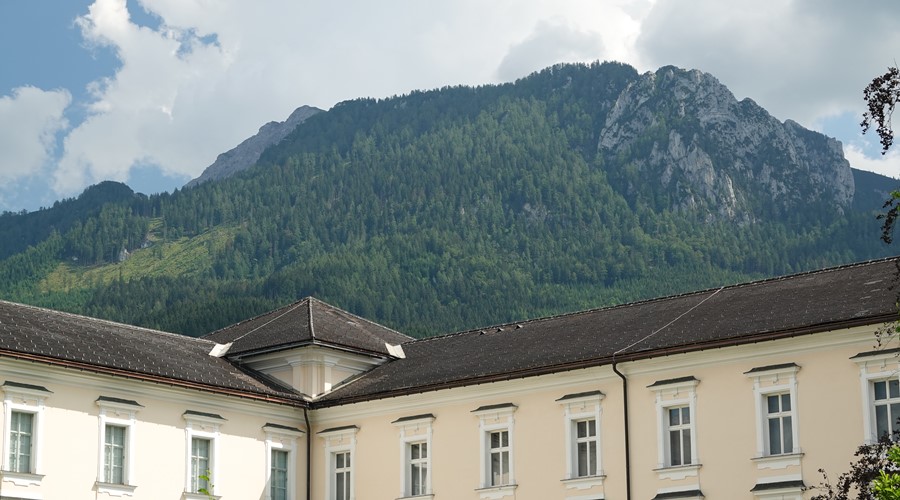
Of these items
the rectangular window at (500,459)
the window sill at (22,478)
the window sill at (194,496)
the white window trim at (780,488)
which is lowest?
the white window trim at (780,488)

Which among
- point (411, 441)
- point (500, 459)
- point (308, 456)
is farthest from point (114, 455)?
point (500, 459)

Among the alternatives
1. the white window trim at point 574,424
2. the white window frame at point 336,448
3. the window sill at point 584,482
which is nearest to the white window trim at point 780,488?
the window sill at point 584,482

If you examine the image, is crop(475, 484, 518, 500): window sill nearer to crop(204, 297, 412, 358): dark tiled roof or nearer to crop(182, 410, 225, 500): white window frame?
crop(182, 410, 225, 500): white window frame

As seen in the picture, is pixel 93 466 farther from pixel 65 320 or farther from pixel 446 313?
pixel 446 313

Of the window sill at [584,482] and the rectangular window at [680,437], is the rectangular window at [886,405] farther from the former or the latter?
the window sill at [584,482]

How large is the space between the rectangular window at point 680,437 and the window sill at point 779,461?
2172 millimetres

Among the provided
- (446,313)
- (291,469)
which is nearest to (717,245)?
(446,313)

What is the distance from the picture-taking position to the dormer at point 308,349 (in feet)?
141

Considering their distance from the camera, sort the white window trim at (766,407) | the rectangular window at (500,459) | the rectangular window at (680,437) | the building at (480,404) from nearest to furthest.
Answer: the white window trim at (766,407), the building at (480,404), the rectangular window at (680,437), the rectangular window at (500,459)

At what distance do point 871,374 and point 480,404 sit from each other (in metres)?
11.6

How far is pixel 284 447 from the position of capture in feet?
137

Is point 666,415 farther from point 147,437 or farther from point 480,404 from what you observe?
point 147,437

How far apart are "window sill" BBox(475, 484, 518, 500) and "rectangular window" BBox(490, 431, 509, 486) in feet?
0.96

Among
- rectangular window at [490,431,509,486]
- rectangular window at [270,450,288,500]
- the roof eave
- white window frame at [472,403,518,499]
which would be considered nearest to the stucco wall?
rectangular window at [270,450,288,500]
